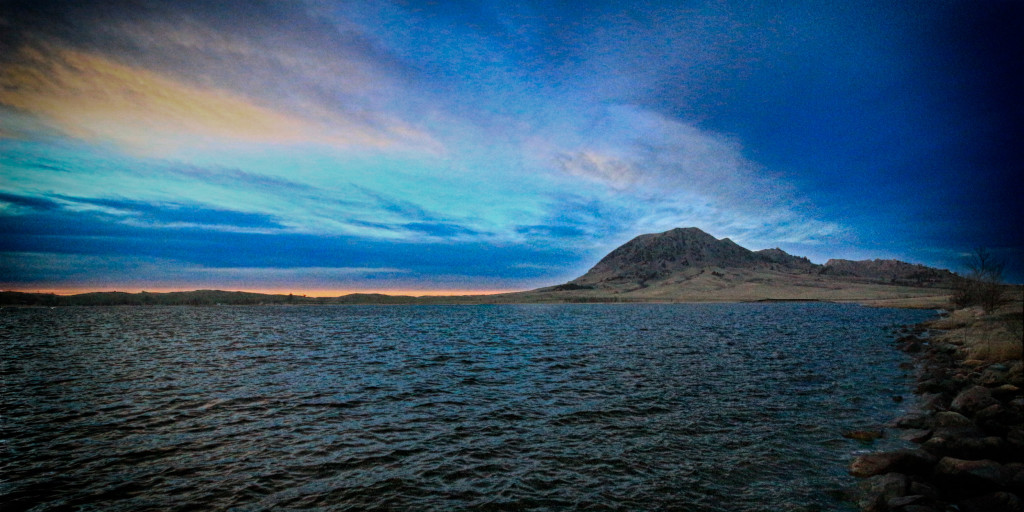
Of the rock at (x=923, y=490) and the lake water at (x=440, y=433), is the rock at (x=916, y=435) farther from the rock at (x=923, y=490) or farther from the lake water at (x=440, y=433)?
the rock at (x=923, y=490)

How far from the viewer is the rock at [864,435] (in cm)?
1566

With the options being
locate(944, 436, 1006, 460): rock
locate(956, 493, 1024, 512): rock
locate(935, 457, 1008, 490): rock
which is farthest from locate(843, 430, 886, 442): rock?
locate(956, 493, 1024, 512): rock

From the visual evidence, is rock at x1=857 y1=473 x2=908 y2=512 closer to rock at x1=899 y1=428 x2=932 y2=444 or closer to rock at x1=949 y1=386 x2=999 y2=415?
rock at x1=899 y1=428 x2=932 y2=444

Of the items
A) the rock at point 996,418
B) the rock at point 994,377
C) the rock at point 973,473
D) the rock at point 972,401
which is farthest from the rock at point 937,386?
the rock at point 973,473

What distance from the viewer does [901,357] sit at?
36.4 metres

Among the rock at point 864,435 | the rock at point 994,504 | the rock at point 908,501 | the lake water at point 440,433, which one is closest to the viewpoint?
the rock at point 994,504

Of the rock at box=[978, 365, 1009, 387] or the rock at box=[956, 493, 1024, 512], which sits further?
the rock at box=[978, 365, 1009, 387]

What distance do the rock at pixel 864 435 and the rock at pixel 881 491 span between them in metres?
5.02

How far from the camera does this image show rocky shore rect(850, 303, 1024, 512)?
9844 mm

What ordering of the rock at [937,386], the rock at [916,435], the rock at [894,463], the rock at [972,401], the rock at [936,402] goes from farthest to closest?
the rock at [937,386], the rock at [936,402], the rock at [972,401], the rock at [916,435], the rock at [894,463]

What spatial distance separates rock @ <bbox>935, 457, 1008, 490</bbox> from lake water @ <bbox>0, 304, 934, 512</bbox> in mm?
2269

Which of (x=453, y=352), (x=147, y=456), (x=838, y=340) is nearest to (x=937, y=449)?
(x=147, y=456)

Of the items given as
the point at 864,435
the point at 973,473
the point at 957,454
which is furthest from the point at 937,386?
the point at 973,473

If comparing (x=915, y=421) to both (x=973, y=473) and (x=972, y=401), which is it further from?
(x=973, y=473)
